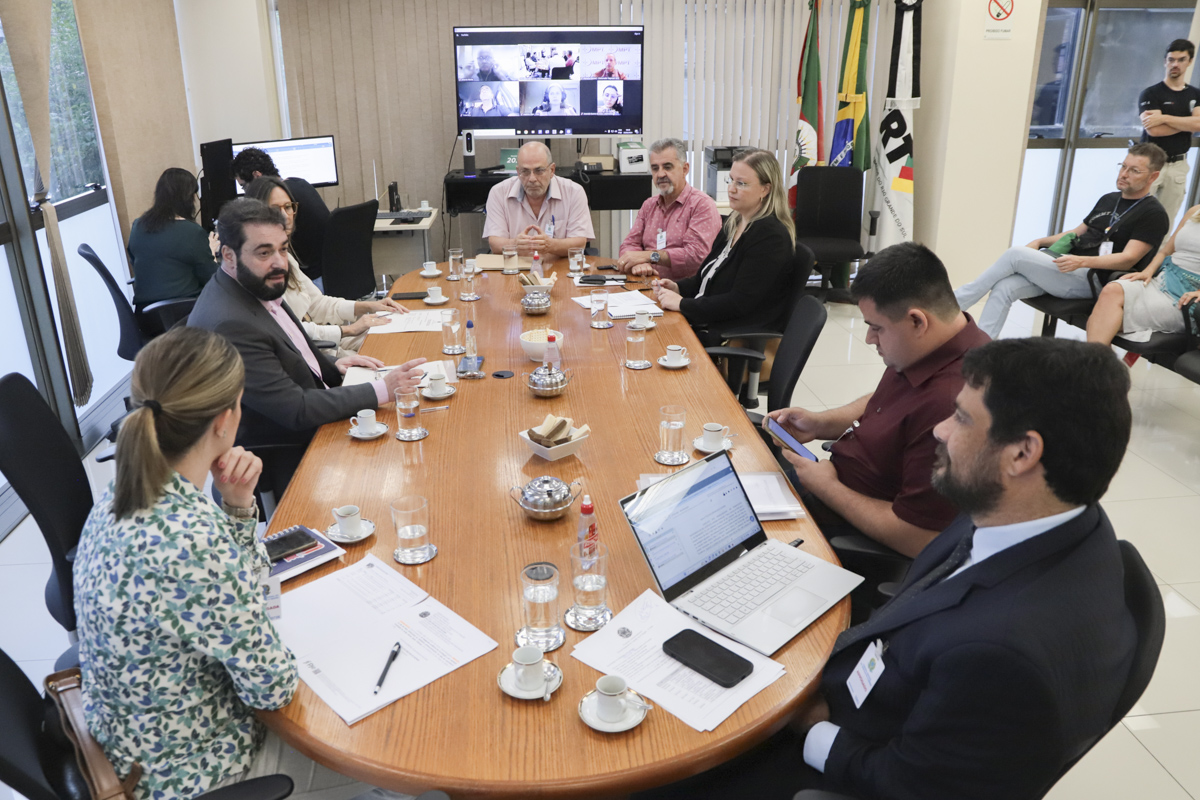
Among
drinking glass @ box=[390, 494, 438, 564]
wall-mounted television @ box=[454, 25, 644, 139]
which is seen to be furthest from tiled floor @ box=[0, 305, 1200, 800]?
wall-mounted television @ box=[454, 25, 644, 139]

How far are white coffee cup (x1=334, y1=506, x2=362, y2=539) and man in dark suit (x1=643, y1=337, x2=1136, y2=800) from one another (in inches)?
38.3

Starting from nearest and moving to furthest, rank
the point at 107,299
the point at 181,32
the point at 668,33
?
the point at 107,299 < the point at 181,32 < the point at 668,33

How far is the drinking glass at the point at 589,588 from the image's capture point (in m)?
1.71

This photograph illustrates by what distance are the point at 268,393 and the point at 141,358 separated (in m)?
1.11

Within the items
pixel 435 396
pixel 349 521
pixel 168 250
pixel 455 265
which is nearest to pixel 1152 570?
pixel 435 396

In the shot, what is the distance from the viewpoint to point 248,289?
2.84m

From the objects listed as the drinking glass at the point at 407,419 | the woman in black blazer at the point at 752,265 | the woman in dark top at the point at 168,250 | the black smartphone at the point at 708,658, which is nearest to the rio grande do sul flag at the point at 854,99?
the woman in black blazer at the point at 752,265

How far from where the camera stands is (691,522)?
6.09ft

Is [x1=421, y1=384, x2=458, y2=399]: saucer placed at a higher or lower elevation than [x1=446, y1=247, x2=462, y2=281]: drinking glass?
lower

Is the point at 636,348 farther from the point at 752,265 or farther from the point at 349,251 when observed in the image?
the point at 349,251

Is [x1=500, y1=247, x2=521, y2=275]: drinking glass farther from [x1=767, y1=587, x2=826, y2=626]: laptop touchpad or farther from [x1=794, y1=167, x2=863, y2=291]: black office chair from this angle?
[x1=767, y1=587, x2=826, y2=626]: laptop touchpad

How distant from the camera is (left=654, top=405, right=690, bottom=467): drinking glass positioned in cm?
236

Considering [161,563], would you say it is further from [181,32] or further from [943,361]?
[181,32]

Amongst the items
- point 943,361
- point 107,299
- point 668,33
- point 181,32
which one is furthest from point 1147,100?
point 107,299
